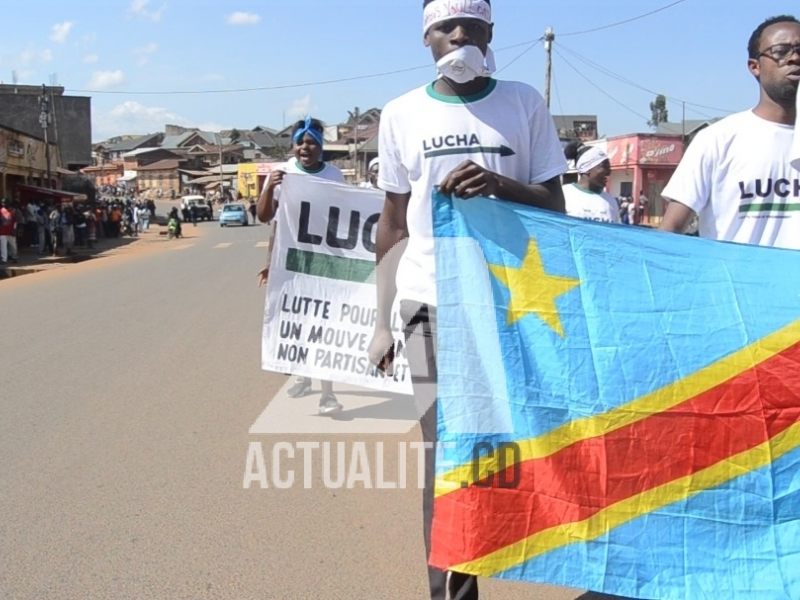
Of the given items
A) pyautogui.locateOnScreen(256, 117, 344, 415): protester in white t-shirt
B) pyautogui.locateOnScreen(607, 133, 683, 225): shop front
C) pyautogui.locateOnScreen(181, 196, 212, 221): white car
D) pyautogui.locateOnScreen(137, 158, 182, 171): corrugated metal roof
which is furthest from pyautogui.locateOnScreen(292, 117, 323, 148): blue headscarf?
pyautogui.locateOnScreen(137, 158, 182, 171): corrugated metal roof

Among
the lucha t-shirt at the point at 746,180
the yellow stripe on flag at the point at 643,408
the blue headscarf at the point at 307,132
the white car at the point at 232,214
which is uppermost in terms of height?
the blue headscarf at the point at 307,132

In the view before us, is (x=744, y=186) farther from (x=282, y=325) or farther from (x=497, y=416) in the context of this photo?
(x=282, y=325)

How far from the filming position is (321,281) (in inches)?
238

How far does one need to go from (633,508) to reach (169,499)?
105 inches

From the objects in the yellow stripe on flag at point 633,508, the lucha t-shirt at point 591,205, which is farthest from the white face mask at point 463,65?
the lucha t-shirt at point 591,205

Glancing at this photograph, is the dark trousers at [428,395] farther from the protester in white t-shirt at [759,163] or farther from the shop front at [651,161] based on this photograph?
the shop front at [651,161]

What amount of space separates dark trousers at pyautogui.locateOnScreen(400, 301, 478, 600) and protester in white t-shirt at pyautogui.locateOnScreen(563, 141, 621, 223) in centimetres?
423

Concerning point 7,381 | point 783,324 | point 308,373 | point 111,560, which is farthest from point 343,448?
point 7,381

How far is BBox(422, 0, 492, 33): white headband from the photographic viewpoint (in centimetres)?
282

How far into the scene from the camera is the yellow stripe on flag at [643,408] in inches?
106

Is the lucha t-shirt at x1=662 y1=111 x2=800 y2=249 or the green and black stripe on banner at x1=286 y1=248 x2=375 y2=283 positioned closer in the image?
the lucha t-shirt at x1=662 y1=111 x2=800 y2=249

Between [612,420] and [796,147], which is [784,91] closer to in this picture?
[796,147]

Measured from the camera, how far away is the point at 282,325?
6.08 m

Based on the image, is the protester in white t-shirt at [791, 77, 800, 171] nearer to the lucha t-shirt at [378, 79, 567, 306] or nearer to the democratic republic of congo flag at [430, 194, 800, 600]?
the democratic republic of congo flag at [430, 194, 800, 600]
